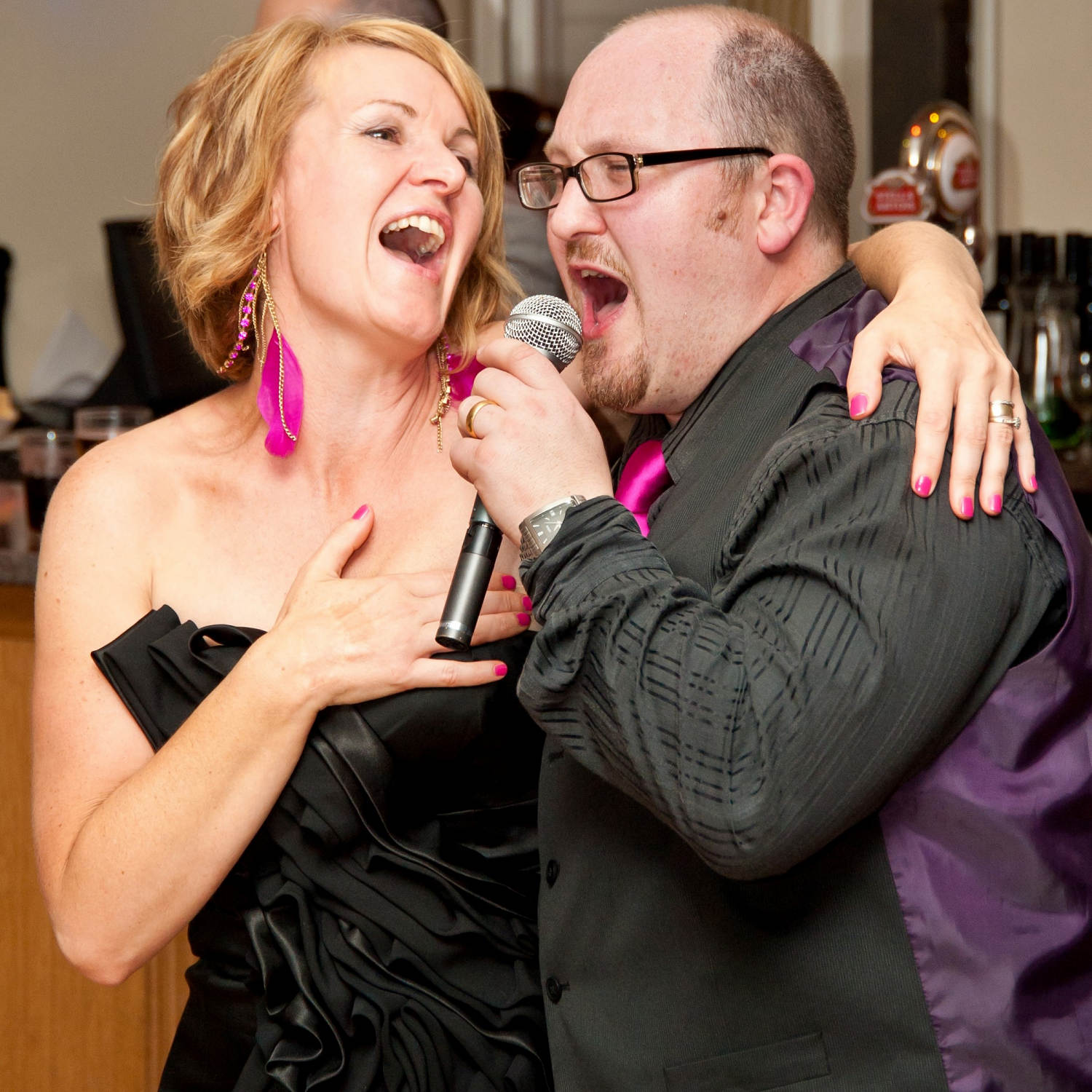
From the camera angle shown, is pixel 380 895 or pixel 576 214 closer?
pixel 576 214

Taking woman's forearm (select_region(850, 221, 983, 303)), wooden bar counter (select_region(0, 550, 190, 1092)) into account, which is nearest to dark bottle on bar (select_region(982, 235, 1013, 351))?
woman's forearm (select_region(850, 221, 983, 303))

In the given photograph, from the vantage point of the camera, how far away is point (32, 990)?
6.52 ft

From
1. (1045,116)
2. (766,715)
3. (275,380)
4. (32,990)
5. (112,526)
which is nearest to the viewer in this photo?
(766,715)

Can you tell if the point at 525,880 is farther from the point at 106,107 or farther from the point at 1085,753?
the point at 106,107

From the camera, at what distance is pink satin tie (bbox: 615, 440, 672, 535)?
1315 mm

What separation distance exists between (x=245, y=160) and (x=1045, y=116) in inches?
116

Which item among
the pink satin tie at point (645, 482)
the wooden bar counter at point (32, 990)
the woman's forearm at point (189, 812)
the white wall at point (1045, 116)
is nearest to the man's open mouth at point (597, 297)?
the pink satin tie at point (645, 482)

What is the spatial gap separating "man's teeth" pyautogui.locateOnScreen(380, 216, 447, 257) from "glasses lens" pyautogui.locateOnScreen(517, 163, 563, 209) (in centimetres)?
12

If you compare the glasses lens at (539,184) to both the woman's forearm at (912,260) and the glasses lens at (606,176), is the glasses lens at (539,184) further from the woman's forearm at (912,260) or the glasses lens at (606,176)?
the woman's forearm at (912,260)

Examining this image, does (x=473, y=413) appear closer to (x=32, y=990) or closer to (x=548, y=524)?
(x=548, y=524)

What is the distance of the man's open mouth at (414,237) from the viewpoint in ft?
4.90

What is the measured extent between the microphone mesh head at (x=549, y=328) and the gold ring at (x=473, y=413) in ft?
0.53

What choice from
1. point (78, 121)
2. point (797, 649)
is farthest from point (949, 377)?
point (78, 121)

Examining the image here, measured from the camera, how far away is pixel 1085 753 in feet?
3.34
